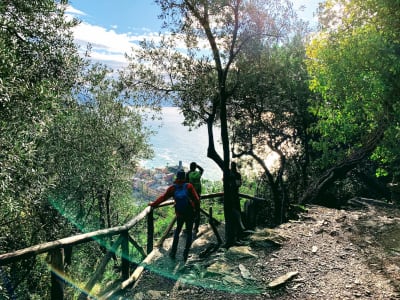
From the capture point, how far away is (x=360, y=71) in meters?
12.0

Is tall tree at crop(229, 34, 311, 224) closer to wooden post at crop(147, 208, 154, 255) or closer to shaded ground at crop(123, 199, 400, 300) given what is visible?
shaded ground at crop(123, 199, 400, 300)

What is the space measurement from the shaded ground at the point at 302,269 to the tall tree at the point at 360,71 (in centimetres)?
462

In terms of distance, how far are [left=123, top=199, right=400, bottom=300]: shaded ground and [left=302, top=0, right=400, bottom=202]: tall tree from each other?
15.2 ft

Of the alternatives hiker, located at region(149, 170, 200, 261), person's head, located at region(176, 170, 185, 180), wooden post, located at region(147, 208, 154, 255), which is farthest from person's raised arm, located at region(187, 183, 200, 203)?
wooden post, located at region(147, 208, 154, 255)

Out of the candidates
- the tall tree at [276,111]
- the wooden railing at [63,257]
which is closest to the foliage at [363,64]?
the tall tree at [276,111]

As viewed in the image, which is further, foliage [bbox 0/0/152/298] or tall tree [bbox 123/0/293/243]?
tall tree [bbox 123/0/293/243]

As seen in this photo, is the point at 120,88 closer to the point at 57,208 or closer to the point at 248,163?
the point at 57,208

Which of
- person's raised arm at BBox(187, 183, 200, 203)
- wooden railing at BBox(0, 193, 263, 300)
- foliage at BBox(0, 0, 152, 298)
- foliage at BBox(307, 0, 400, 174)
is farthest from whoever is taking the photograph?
foliage at BBox(307, 0, 400, 174)

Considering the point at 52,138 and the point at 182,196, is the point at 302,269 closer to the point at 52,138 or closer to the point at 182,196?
the point at 182,196

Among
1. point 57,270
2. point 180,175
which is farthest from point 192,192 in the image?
point 57,270

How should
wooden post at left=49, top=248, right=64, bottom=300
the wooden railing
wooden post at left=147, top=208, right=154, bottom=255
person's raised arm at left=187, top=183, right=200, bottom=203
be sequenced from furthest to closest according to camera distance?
1. wooden post at left=147, top=208, right=154, bottom=255
2. person's raised arm at left=187, top=183, right=200, bottom=203
3. wooden post at left=49, top=248, right=64, bottom=300
4. the wooden railing

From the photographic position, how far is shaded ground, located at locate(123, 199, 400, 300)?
670 centimetres

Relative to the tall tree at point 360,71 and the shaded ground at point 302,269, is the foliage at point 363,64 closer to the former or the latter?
the tall tree at point 360,71

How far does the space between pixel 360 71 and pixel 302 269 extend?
7.93 metres
